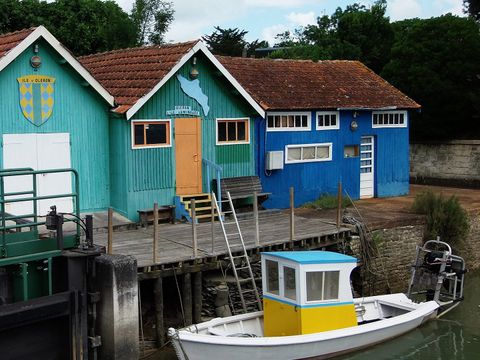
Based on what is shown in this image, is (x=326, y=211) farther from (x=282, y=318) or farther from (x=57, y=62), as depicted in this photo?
(x=57, y=62)

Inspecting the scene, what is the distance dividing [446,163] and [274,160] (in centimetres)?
1346

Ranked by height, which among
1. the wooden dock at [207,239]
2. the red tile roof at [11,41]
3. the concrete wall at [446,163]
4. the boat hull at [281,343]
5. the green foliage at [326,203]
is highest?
the red tile roof at [11,41]

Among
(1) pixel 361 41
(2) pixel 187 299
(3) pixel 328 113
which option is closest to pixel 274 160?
(3) pixel 328 113

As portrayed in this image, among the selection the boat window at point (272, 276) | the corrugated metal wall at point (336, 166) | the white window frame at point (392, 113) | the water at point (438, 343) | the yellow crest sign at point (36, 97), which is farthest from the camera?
the white window frame at point (392, 113)

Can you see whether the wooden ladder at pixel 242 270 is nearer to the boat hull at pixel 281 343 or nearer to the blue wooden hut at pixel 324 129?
the boat hull at pixel 281 343

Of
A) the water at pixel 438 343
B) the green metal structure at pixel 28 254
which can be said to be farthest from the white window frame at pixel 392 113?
the green metal structure at pixel 28 254

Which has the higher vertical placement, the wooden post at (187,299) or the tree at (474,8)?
the tree at (474,8)

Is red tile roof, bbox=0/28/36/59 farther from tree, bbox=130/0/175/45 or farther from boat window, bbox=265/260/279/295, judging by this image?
tree, bbox=130/0/175/45

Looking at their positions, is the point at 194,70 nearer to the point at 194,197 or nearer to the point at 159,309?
the point at 194,197

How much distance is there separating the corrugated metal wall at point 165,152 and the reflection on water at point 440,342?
6865 millimetres

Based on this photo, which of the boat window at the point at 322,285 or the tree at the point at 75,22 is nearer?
the boat window at the point at 322,285

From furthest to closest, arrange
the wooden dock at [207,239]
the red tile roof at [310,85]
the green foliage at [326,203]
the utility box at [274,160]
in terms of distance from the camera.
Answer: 1. the red tile roof at [310,85]
2. the green foliage at [326,203]
3. the utility box at [274,160]
4. the wooden dock at [207,239]

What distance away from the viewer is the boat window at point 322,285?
13.8m

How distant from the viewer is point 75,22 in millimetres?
36844
